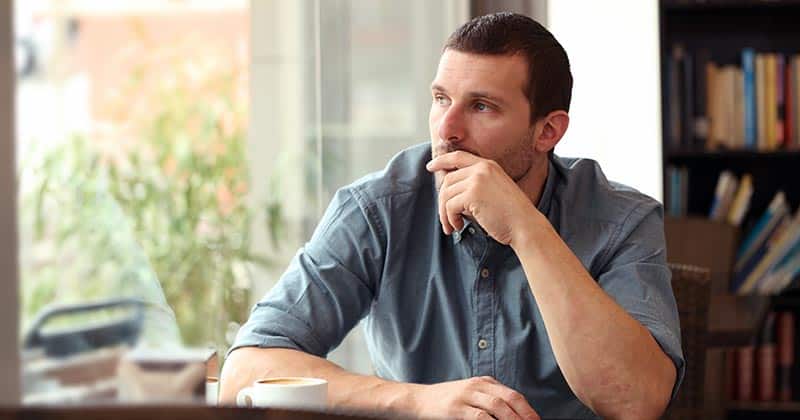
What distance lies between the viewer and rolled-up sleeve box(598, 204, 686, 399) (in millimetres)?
1569

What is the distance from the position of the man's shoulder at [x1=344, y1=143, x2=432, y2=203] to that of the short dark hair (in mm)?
172

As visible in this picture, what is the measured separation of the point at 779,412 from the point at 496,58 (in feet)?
9.61

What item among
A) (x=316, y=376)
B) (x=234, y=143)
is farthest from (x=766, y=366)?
(x=316, y=376)

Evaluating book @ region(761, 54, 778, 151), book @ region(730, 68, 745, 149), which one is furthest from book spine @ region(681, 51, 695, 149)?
book @ region(761, 54, 778, 151)

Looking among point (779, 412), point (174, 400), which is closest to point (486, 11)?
point (779, 412)

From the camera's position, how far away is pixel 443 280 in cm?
170

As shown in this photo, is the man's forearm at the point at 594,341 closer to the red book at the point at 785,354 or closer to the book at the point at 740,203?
the book at the point at 740,203

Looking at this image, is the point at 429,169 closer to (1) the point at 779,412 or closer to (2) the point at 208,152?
(2) the point at 208,152

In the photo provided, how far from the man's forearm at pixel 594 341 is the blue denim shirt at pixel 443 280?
3.8 inches

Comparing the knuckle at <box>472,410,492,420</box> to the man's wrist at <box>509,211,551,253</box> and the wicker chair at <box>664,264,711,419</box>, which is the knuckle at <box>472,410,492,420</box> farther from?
the wicker chair at <box>664,264,711,419</box>

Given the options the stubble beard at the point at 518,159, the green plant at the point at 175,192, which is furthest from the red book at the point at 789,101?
the stubble beard at the point at 518,159

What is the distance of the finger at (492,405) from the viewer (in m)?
1.34

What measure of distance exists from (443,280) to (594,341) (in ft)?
0.87

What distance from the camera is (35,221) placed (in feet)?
5.69
